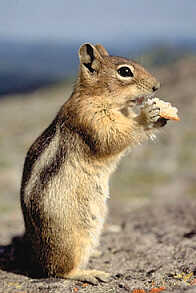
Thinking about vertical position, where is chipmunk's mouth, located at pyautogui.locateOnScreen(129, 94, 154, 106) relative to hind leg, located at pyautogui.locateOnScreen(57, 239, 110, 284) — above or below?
above

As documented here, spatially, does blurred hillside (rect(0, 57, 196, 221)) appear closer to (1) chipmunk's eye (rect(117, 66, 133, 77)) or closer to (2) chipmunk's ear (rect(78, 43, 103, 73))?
(2) chipmunk's ear (rect(78, 43, 103, 73))

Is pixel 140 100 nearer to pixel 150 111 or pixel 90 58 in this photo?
pixel 150 111

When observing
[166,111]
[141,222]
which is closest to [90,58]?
[166,111]

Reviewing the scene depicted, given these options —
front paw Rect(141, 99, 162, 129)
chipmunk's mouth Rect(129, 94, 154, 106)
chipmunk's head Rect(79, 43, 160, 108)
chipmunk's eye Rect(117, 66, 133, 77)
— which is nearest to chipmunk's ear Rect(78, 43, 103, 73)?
chipmunk's head Rect(79, 43, 160, 108)

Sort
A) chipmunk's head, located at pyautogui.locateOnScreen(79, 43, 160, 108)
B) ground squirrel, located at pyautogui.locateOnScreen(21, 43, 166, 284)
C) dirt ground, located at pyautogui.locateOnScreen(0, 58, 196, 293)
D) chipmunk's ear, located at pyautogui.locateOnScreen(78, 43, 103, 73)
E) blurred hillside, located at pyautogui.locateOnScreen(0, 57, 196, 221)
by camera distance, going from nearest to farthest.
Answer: dirt ground, located at pyautogui.locateOnScreen(0, 58, 196, 293) < ground squirrel, located at pyautogui.locateOnScreen(21, 43, 166, 284) < chipmunk's head, located at pyautogui.locateOnScreen(79, 43, 160, 108) < chipmunk's ear, located at pyautogui.locateOnScreen(78, 43, 103, 73) < blurred hillside, located at pyautogui.locateOnScreen(0, 57, 196, 221)

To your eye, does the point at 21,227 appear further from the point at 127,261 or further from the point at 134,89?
the point at 134,89

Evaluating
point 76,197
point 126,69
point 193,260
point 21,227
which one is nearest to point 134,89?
point 126,69

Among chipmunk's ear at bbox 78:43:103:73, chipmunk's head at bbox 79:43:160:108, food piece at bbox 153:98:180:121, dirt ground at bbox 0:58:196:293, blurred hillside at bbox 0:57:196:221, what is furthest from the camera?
blurred hillside at bbox 0:57:196:221
